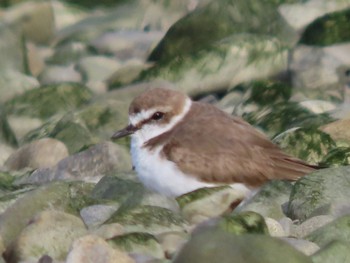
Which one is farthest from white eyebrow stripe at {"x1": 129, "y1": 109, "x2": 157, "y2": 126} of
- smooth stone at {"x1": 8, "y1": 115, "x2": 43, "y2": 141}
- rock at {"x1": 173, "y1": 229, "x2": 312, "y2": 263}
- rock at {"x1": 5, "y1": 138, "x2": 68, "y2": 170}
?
smooth stone at {"x1": 8, "y1": 115, "x2": 43, "y2": 141}

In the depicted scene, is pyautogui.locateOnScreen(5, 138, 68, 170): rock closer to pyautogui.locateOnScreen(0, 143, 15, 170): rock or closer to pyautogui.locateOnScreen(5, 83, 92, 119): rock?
pyautogui.locateOnScreen(0, 143, 15, 170): rock

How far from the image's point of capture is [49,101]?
11.4 meters

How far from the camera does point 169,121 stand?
788 centimetres

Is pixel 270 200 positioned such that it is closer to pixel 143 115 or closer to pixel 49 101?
pixel 143 115

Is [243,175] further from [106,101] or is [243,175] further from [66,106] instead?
[66,106]

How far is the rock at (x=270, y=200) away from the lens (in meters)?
6.42

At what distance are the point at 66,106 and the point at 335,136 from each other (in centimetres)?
376

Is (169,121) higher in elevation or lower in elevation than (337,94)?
higher

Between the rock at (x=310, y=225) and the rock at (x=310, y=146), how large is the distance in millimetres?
1967

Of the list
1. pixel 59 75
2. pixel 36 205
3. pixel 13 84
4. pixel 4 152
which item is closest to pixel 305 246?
pixel 36 205

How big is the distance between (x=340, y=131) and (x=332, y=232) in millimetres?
2696

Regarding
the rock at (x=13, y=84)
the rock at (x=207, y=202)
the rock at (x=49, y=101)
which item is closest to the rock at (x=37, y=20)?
the rock at (x=13, y=84)

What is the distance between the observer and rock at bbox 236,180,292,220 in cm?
642

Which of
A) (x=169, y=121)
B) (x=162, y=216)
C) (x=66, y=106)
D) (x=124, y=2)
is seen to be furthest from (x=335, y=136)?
(x=124, y=2)
